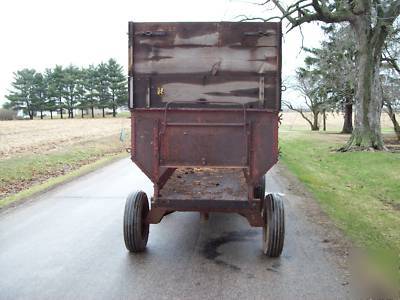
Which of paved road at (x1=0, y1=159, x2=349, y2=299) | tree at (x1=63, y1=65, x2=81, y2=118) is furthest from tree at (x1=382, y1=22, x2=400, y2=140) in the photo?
tree at (x1=63, y1=65, x2=81, y2=118)

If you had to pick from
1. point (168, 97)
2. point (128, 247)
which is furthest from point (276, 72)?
point (128, 247)

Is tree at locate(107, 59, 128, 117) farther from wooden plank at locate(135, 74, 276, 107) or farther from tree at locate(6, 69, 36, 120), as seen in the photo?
wooden plank at locate(135, 74, 276, 107)

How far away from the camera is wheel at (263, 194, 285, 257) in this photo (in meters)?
6.04

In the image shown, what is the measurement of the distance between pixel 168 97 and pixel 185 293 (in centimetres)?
291

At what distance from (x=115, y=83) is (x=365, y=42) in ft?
257

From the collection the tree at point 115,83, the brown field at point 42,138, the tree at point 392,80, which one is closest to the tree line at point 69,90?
the tree at point 115,83

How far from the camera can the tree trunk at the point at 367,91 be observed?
2133cm

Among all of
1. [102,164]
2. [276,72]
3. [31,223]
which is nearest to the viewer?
[276,72]

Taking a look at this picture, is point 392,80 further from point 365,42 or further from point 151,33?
point 151,33

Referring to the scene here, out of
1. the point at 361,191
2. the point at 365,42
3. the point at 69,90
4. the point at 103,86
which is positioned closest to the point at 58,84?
the point at 69,90

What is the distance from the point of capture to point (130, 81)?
6.71 m

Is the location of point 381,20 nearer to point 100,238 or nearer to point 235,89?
point 235,89

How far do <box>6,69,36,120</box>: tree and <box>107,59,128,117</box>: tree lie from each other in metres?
16.4

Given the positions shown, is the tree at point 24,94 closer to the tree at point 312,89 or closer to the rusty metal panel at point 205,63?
the tree at point 312,89
